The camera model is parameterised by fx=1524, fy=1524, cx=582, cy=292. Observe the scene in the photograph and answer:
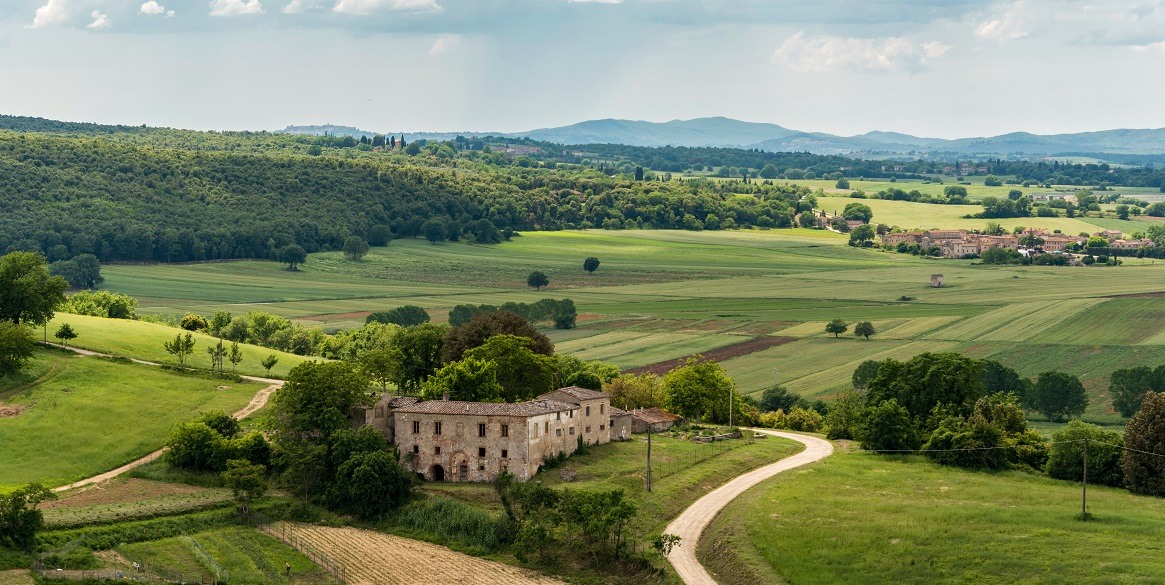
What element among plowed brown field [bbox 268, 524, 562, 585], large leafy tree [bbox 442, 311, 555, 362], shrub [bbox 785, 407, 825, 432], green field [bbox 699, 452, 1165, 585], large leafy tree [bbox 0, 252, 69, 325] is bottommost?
shrub [bbox 785, 407, 825, 432]

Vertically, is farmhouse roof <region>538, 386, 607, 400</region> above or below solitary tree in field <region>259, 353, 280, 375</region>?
above

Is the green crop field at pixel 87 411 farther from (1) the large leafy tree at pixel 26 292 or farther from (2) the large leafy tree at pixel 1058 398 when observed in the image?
(2) the large leafy tree at pixel 1058 398

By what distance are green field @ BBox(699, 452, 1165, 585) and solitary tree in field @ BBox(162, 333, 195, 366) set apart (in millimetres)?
42829

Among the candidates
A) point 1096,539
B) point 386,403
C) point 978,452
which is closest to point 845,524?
point 1096,539

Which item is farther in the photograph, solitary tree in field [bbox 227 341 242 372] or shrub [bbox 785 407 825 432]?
shrub [bbox 785 407 825 432]

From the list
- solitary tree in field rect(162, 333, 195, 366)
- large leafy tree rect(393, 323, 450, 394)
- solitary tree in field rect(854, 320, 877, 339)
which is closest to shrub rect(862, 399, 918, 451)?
large leafy tree rect(393, 323, 450, 394)

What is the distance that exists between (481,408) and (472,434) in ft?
4.85

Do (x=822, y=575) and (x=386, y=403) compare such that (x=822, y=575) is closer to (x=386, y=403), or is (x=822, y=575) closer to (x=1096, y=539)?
(x=1096, y=539)

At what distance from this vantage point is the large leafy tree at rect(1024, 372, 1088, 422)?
110 metres

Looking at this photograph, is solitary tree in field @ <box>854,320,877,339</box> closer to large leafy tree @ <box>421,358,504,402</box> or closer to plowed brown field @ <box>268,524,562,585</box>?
large leafy tree @ <box>421,358,504,402</box>

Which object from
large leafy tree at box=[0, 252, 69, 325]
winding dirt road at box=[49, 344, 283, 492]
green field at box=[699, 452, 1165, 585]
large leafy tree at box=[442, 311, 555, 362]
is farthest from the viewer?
large leafy tree at box=[0, 252, 69, 325]

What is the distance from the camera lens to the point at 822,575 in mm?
62750

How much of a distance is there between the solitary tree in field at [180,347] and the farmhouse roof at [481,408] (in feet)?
85.8

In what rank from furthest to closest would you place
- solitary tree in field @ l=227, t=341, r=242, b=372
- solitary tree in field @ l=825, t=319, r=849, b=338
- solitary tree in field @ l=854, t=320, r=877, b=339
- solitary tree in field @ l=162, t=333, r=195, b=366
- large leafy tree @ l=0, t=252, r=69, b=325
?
solitary tree in field @ l=825, t=319, r=849, b=338 → solitary tree in field @ l=854, t=320, r=877, b=339 → solitary tree in field @ l=227, t=341, r=242, b=372 → solitary tree in field @ l=162, t=333, r=195, b=366 → large leafy tree @ l=0, t=252, r=69, b=325
